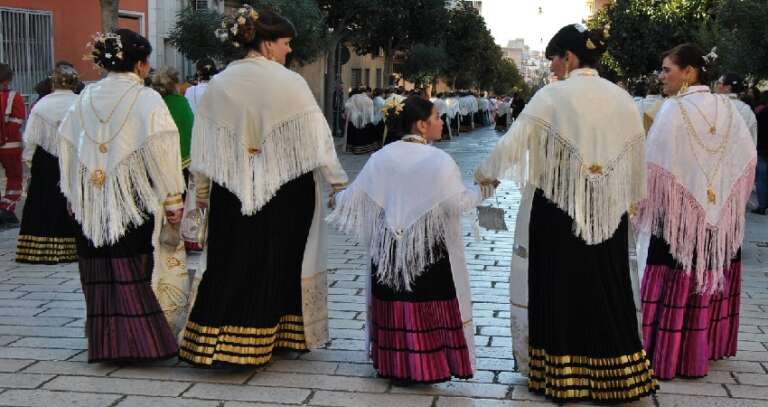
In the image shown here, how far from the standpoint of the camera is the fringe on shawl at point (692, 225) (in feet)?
16.5

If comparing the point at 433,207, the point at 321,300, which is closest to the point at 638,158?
the point at 433,207

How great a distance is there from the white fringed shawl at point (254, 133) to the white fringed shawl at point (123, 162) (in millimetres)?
192

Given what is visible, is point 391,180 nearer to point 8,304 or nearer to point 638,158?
point 638,158

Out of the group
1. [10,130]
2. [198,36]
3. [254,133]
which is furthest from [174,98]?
[198,36]

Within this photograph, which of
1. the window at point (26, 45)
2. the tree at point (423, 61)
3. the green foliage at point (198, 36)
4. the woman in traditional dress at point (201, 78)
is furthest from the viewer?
the tree at point (423, 61)

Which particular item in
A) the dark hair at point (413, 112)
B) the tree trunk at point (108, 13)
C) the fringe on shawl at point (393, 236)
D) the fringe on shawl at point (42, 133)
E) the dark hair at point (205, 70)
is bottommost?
the fringe on shawl at point (393, 236)

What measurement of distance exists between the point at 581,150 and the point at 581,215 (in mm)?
307

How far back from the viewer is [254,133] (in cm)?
500

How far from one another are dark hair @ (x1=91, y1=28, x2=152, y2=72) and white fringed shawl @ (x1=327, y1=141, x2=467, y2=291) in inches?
57.3

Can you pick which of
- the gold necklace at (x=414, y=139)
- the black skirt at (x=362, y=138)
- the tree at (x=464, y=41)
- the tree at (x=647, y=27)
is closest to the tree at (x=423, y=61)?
the tree at (x=464, y=41)

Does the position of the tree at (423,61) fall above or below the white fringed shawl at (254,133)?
above

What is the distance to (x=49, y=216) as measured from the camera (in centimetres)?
847

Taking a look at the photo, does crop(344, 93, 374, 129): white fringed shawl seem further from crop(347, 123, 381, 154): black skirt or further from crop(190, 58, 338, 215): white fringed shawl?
crop(190, 58, 338, 215): white fringed shawl

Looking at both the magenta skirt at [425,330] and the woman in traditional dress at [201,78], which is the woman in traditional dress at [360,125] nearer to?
the woman in traditional dress at [201,78]
